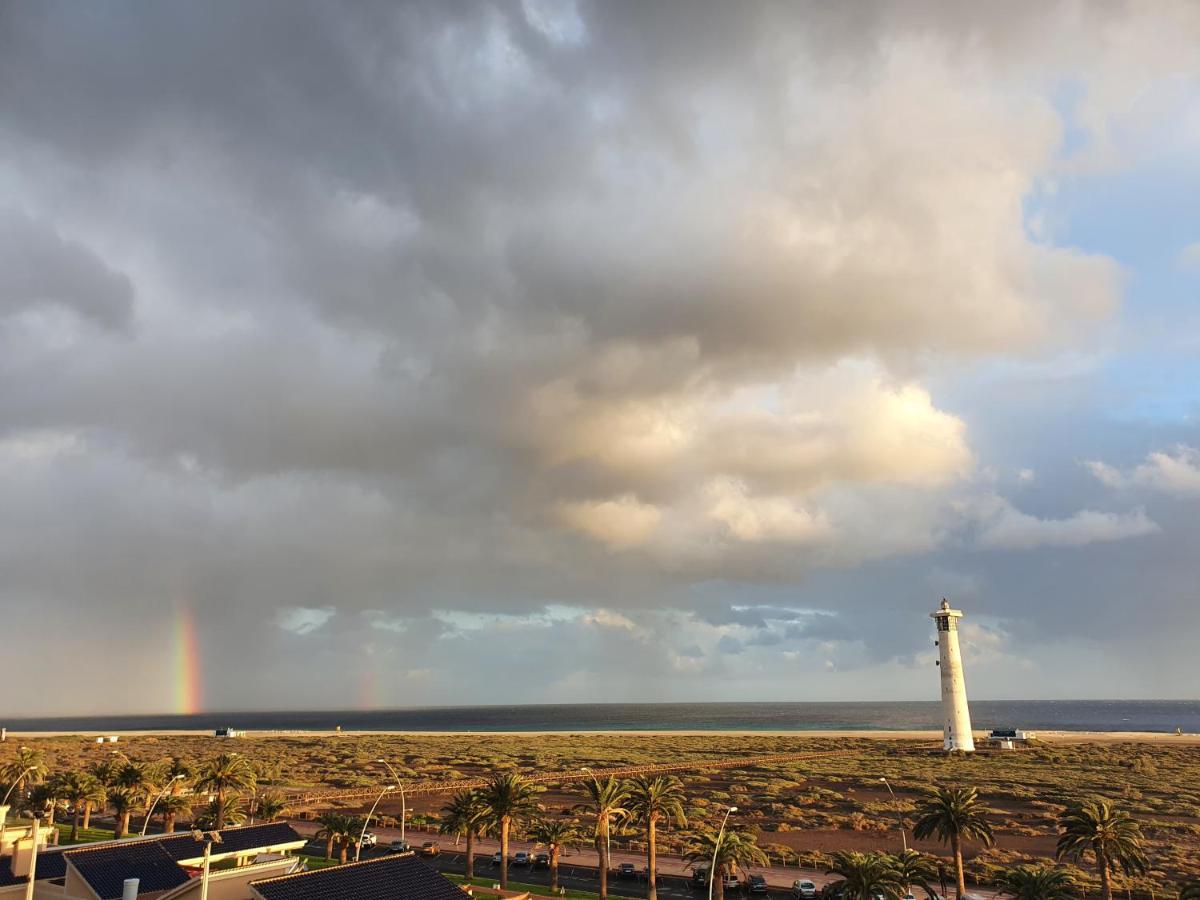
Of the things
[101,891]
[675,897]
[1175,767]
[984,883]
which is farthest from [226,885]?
[1175,767]

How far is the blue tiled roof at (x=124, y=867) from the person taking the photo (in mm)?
35844

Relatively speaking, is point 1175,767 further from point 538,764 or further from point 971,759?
point 538,764

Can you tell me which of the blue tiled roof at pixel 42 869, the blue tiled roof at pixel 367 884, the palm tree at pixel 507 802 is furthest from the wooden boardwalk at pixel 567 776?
the blue tiled roof at pixel 42 869

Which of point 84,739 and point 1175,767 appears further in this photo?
point 84,739

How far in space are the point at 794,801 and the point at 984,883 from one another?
39.5m

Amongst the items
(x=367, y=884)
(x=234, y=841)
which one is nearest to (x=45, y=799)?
(x=234, y=841)

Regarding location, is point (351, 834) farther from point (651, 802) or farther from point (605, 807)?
point (651, 802)

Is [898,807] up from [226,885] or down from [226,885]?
down

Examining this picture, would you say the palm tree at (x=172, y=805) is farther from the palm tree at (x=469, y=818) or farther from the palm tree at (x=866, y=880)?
the palm tree at (x=866, y=880)

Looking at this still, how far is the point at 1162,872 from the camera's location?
2292 inches

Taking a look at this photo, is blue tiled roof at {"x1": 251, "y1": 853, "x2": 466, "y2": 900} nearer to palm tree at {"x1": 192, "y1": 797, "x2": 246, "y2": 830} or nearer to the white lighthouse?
palm tree at {"x1": 192, "y1": 797, "x2": 246, "y2": 830}

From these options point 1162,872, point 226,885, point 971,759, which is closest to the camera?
point 226,885

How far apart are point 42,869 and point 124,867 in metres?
7.11

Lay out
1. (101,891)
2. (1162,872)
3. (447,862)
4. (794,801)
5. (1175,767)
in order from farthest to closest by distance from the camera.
Result: (1175,767) → (794,801) → (447,862) → (1162,872) → (101,891)
